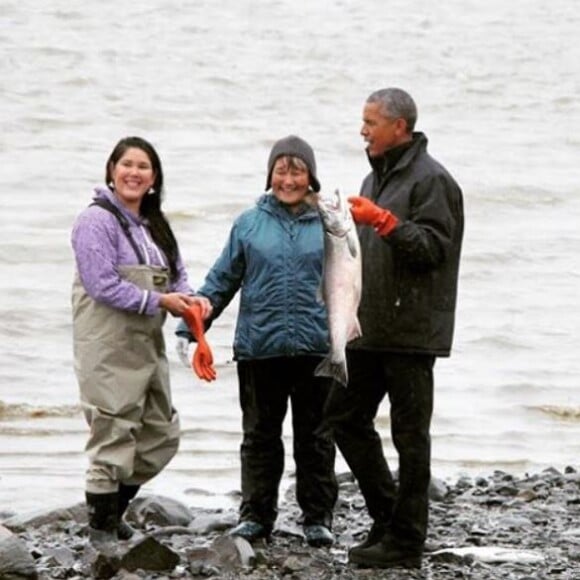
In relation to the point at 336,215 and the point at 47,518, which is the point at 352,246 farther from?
the point at 47,518

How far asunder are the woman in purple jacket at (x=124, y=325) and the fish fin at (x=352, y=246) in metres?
0.87

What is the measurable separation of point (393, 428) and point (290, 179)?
1143 millimetres

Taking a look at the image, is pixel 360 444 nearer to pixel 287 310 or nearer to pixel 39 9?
pixel 287 310

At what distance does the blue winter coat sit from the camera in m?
7.55

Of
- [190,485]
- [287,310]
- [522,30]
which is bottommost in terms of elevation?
[190,485]

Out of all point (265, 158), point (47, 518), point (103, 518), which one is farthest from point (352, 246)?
point (265, 158)

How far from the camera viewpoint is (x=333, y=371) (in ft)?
23.2

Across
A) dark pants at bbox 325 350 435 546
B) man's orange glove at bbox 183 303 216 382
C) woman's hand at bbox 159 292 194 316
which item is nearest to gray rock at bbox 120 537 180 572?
man's orange glove at bbox 183 303 216 382

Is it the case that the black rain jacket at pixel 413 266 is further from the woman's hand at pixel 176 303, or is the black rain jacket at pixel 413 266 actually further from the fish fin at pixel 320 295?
the woman's hand at pixel 176 303

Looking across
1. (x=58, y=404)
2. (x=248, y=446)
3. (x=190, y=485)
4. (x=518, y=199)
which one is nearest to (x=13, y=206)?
(x=518, y=199)

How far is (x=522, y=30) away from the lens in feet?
126

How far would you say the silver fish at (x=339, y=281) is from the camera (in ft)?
22.9

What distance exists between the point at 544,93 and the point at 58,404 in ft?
68.0

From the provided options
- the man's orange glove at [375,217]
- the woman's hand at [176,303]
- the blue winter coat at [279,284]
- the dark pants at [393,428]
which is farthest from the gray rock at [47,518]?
the man's orange glove at [375,217]
